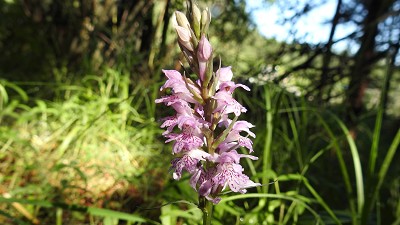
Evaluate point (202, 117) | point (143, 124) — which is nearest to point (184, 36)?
point (202, 117)

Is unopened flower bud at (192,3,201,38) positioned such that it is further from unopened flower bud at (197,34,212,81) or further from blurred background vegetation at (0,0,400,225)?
blurred background vegetation at (0,0,400,225)

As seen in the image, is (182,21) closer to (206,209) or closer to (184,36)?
(184,36)

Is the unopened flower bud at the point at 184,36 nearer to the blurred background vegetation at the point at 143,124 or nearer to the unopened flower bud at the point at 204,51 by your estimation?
the unopened flower bud at the point at 204,51

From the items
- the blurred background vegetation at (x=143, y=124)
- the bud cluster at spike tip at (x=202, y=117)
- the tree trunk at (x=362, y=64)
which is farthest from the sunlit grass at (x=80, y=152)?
the tree trunk at (x=362, y=64)

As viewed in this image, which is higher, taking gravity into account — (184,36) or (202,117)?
(184,36)

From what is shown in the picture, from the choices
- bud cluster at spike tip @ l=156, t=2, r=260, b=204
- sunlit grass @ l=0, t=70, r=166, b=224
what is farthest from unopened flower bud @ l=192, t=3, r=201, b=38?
sunlit grass @ l=0, t=70, r=166, b=224
